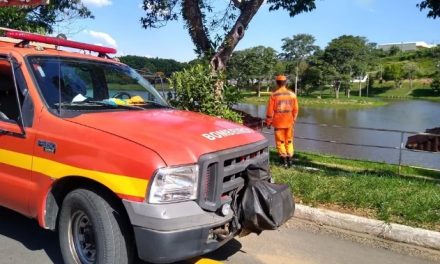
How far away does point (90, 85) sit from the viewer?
186 inches

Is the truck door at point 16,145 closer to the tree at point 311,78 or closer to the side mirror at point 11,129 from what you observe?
the side mirror at point 11,129

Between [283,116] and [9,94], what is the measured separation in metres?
5.08

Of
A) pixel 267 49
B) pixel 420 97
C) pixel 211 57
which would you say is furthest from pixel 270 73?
pixel 211 57

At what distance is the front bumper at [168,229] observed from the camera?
3.22 metres

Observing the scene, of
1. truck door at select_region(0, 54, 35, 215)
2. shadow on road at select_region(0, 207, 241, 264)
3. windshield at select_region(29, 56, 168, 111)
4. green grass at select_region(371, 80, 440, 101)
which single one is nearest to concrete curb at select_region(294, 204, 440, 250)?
shadow on road at select_region(0, 207, 241, 264)

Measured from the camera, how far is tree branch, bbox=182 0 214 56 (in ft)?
35.3

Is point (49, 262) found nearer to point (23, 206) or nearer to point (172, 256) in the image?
point (23, 206)

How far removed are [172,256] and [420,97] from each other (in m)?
115

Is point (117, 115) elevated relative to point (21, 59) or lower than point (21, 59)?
lower

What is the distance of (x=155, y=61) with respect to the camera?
7934 mm

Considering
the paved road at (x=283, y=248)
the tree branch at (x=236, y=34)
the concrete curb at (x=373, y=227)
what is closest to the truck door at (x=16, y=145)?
the paved road at (x=283, y=248)

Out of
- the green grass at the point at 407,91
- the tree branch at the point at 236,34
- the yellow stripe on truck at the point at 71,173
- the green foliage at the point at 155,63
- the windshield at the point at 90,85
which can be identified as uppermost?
the tree branch at the point at 236,34

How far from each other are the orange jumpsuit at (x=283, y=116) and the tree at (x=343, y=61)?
101 m

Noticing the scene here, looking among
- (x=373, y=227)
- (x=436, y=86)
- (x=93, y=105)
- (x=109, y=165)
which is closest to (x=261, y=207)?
(x=109, y=165)
